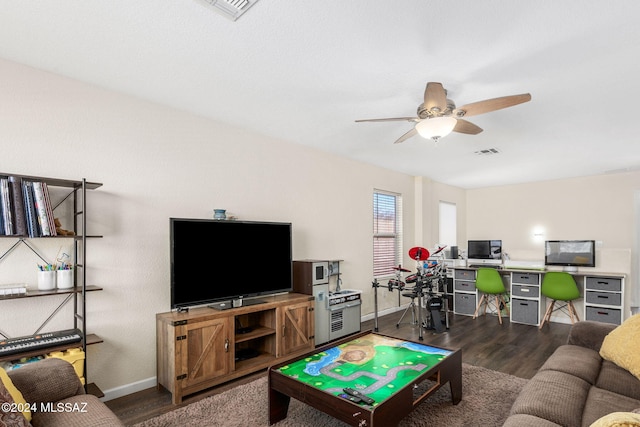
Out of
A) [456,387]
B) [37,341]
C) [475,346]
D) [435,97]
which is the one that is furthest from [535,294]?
[37,341]

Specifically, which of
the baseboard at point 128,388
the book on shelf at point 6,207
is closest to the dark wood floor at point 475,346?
the baseboard at point 128,388

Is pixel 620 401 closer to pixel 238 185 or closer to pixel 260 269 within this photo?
pixel 260 269

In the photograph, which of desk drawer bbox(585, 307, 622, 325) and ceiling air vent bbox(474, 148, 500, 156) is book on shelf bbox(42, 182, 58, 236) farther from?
desk drawer bbox(585, 307, 622, 325)

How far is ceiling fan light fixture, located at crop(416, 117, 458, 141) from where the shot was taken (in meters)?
2.70

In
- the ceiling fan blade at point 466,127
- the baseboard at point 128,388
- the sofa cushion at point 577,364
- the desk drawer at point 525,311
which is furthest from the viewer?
the desk drawer at point 525,311

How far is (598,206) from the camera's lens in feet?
20.9

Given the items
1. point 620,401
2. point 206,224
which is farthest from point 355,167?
point 620,401

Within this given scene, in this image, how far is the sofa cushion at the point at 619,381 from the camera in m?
2.02

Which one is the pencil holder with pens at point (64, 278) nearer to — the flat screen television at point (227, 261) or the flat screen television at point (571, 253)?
the flat screen television at point (227, 261)

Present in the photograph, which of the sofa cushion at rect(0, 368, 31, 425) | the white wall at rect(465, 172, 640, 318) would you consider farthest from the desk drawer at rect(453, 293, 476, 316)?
the sofa cushion at rect(0, 368, 31, 425)

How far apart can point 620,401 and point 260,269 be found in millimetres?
2938

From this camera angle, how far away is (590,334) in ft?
8.98

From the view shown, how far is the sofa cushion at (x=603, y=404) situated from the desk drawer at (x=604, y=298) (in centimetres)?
357

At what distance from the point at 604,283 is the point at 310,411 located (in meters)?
4.66
